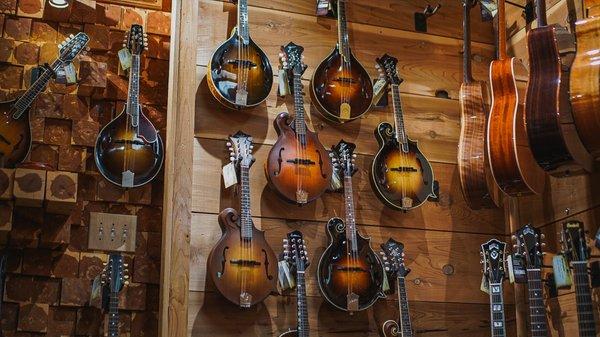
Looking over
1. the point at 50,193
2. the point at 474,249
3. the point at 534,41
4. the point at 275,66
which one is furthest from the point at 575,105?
the point at 50,193

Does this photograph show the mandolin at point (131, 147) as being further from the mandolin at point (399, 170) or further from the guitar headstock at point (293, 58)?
the mandolin at point (399, 170)

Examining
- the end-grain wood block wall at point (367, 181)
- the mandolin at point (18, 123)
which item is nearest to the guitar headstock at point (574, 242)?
the end-grain wood block wall at point (367, 181)

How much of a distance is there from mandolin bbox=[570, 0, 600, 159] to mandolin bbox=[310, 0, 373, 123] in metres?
1.23

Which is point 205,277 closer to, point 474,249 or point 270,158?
point 270,158

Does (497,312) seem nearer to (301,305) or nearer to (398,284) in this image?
(398,284)

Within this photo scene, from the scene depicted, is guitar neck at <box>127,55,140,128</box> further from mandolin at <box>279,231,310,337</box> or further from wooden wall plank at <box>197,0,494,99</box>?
mandolin at <box>279,231,310,337</box>

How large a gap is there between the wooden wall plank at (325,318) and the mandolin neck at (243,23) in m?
1.29

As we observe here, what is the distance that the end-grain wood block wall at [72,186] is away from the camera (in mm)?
4277

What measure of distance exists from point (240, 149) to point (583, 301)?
1.72 metres

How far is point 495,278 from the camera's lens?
13.7ft

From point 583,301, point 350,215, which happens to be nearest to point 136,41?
point 350,215

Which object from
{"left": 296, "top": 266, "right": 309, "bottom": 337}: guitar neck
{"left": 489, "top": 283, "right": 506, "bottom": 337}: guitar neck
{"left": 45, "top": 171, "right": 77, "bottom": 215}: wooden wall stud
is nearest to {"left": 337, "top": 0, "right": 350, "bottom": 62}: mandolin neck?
{"left": 296, "top": 266, "right": 309, "bottom": 337}: guitar neck

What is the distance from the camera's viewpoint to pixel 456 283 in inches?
→ 182

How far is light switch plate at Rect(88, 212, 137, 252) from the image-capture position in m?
4.45
